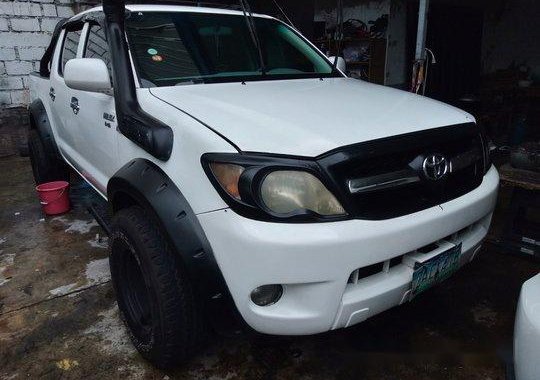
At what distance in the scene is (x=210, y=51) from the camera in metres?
2.45

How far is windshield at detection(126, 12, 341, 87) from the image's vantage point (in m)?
2.23

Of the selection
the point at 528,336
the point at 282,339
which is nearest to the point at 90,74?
the point at 282,339

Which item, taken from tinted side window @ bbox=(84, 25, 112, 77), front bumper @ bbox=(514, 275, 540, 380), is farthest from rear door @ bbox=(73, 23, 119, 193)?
front bumper @ bbox=(514, 275, 540, 380)

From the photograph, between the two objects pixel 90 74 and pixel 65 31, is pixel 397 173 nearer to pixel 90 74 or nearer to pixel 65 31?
Result: pixel 90 74

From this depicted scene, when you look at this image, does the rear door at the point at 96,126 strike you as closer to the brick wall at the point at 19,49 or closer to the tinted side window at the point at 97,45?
the tinted side window at the point at 97,45

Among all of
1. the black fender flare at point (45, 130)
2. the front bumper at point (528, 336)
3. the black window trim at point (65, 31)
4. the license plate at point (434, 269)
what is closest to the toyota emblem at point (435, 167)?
the license plate at point (434, 269)

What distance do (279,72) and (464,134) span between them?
1.23m

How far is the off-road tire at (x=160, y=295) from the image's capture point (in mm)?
1630

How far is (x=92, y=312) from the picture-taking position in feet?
7.79

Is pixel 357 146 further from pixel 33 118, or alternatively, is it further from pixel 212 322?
pixel 33 118

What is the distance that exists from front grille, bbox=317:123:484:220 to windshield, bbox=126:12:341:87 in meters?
1.09

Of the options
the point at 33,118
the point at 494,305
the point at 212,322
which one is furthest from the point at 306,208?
the point at 33,118

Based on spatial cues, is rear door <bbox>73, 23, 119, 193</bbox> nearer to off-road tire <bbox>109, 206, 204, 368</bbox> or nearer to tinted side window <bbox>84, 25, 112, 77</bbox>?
tinted side window <bbox>84, 25, 112, 77</bbox>

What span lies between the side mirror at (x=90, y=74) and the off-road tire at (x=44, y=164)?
1785 mm
